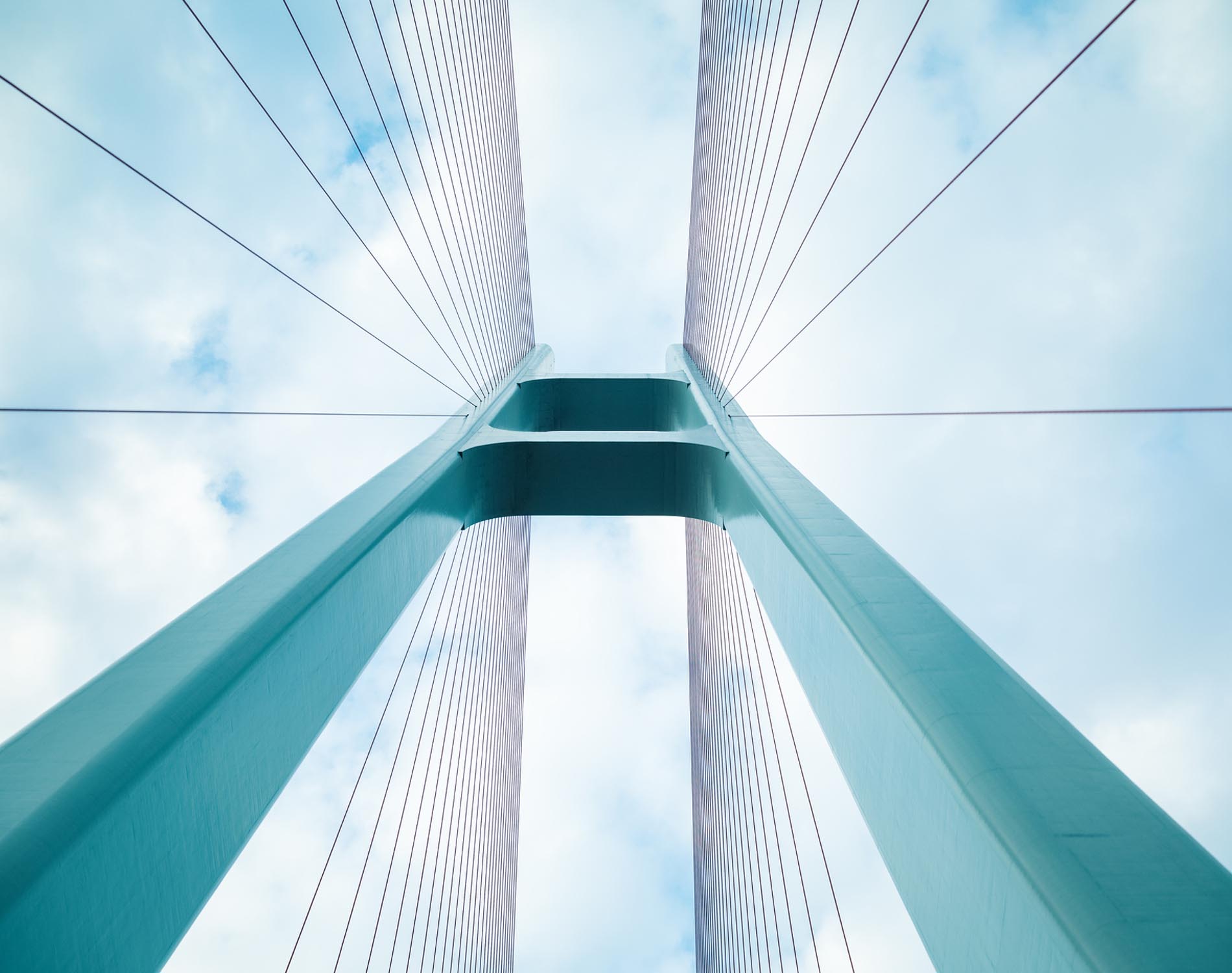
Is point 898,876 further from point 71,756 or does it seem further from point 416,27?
point 416,27

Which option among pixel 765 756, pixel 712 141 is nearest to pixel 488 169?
pixel 712 141

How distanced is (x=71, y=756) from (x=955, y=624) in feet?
9.70

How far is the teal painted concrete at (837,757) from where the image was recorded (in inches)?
70.2

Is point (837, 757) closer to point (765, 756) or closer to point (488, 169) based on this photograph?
point (765, 756)

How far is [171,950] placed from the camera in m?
2.30

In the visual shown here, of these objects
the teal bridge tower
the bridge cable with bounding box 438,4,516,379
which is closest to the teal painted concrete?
the teal bridge tower

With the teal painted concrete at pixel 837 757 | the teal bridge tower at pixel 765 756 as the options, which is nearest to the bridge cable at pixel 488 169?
the teal bridge tower at pixel 765 756

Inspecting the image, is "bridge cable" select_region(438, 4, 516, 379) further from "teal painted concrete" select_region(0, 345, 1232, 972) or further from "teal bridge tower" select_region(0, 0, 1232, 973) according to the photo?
"teal painted concrete" select_region(0, 345, 1232, 972)

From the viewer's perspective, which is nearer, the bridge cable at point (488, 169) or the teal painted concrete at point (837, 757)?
the teal painted concrete at point (837, 757)

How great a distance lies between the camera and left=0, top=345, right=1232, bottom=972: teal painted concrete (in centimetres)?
178

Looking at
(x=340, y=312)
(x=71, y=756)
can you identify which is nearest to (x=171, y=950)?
(x=71, y=756)

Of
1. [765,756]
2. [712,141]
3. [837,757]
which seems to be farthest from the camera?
[712,141]

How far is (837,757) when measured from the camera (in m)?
3.10

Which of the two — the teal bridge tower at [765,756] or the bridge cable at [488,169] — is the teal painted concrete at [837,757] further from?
the bridge cable at [488,169]
